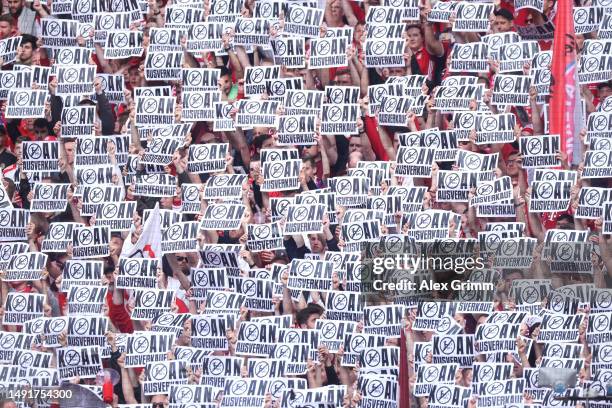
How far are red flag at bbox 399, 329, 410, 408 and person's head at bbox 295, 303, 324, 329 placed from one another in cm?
80

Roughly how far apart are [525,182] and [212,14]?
3.47m

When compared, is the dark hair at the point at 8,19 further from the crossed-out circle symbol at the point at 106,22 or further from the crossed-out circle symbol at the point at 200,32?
the crossed-out circle symbol at the point at 200,32

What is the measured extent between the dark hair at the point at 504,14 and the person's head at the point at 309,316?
3.22 m

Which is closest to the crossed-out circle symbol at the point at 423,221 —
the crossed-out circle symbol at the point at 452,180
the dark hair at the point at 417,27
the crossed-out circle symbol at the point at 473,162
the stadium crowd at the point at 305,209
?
the stadium crowd at the point at 305,209

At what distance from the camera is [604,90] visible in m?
19.8

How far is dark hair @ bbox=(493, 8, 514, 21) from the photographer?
20.2m

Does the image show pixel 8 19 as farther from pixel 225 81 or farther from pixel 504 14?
pixel 504 14

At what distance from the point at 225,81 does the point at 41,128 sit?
184cm

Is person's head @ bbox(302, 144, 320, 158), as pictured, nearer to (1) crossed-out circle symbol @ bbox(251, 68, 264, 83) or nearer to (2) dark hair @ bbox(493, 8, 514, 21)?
(1) crossed-out circle symbol @ bbox(251, 68, 264, 83)

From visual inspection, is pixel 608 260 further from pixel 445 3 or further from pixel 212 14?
pixel 212 14

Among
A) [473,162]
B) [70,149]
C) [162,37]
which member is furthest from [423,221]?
[70,149]

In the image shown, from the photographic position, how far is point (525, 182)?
64.3 feet

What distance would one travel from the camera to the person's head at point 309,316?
19359 mm

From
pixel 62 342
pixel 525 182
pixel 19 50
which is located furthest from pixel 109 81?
pixel 525 182
